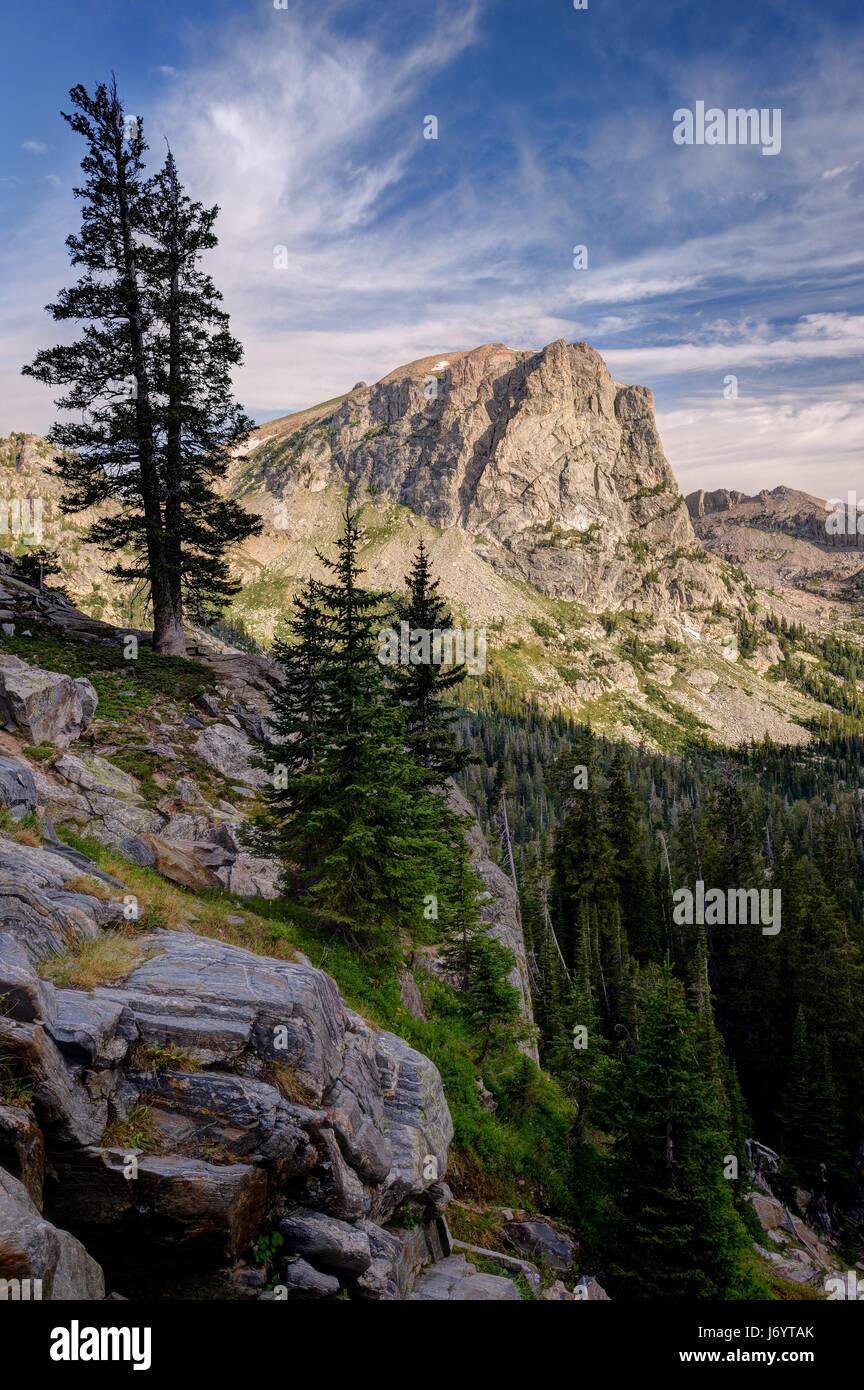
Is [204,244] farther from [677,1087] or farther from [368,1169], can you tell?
[677,1087]

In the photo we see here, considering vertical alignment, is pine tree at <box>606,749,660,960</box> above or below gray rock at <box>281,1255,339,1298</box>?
below

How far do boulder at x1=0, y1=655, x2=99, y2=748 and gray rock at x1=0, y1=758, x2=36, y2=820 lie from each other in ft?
16.1

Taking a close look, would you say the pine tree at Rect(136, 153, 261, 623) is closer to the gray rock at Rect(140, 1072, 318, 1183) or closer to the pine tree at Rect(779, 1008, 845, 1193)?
the gray rock at Rect(140, 1072, 318, 1183)

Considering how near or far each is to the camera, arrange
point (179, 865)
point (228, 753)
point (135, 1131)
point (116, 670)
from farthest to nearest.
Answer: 1. point (116, 670)
2. point (228, 753)
3. point (179, 865)
4. point (135, 1131)

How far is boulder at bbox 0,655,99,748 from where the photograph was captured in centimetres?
1866

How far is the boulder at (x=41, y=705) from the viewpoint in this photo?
18656mm

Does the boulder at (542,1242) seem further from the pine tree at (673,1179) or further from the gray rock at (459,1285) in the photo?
the gray rock at (459,1285)

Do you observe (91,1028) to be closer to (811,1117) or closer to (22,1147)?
(22,1147)

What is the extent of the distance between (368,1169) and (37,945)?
20.4ft

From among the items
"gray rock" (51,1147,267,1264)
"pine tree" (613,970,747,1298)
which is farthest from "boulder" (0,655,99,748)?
"pine tree" (613,970,747,1298)

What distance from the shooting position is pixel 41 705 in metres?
19.2

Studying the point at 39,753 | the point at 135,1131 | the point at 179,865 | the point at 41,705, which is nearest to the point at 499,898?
the point at 179,865

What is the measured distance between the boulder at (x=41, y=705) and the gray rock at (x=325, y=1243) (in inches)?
588

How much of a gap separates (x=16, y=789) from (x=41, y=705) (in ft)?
20.9
